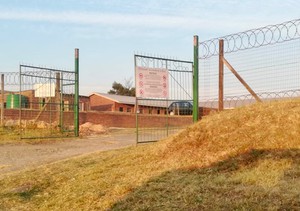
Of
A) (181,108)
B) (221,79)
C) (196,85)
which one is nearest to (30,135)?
(181,108)

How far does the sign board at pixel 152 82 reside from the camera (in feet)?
32.7

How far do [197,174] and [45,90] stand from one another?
1216 cm

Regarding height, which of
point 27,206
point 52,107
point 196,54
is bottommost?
point 27,206

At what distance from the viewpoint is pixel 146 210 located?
4152 mm

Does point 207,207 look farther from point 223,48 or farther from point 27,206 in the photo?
point 223,48

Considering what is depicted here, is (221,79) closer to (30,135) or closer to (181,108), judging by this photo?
(181,108)

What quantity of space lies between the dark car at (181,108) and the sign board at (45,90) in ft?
18.7

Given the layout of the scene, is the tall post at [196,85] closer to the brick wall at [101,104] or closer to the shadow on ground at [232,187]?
the shadow on ground at [232,187]

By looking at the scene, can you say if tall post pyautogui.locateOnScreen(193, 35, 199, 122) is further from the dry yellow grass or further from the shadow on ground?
the shadow on ground

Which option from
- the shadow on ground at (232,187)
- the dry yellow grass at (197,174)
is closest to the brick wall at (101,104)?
the dry yellow grass at (197,174)

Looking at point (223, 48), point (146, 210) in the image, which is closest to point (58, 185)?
point (146, 210)

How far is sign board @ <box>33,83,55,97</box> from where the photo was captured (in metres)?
15.9

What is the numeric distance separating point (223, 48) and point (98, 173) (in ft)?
16.1

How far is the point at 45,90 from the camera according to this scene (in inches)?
640
